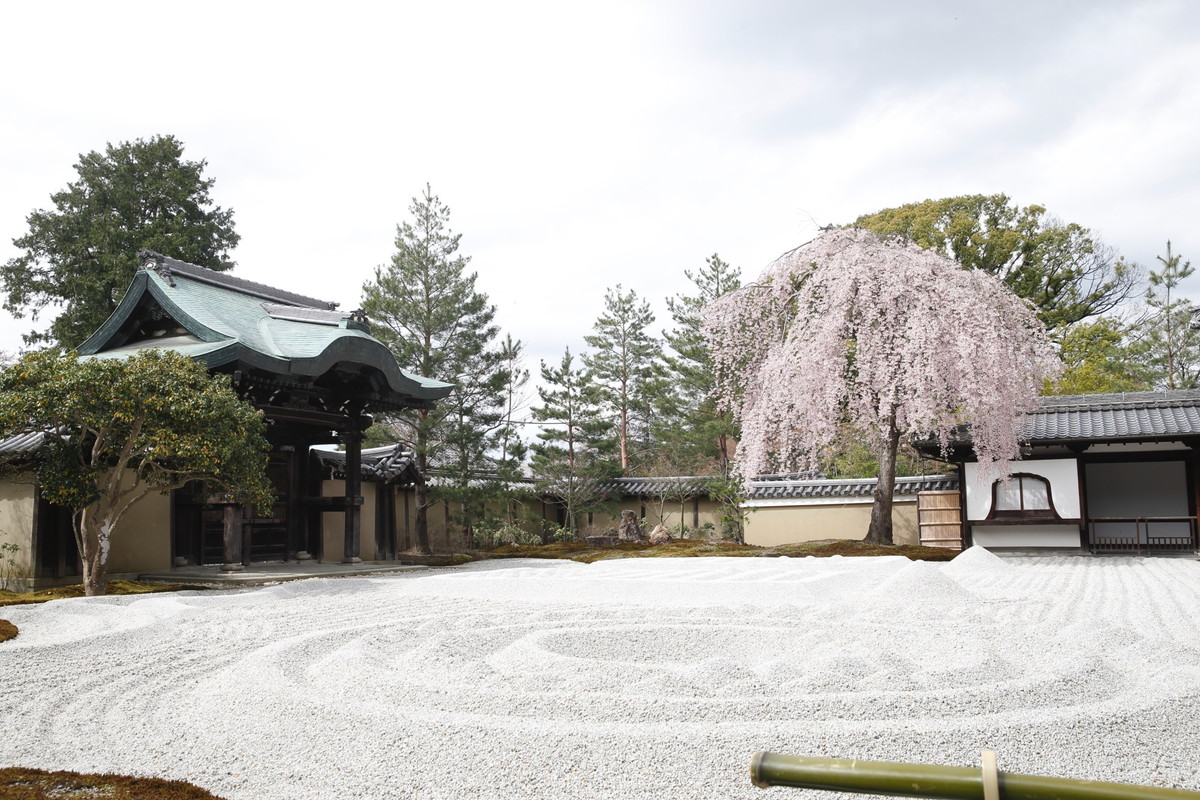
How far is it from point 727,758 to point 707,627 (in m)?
3.25

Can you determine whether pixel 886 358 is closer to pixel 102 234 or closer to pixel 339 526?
pixel 339 526

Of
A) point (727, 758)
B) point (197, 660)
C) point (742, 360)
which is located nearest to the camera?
point (727, 758)

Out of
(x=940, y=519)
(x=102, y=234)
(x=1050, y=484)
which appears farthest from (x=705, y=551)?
(x=102, y=234)

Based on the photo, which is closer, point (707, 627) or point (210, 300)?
point (707, 627)

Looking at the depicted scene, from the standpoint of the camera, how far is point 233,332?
11.8 meters

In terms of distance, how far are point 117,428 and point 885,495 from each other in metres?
11.5

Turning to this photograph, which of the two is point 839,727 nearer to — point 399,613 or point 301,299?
point 399,613

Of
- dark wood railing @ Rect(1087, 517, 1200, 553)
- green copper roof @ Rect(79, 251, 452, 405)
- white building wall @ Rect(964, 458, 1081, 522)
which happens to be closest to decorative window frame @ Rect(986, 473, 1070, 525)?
white building wall @ Rect(964, 458, 1081, 522)

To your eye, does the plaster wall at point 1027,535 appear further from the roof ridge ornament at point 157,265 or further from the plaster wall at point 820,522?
the roof ridge ornament at point 157,265

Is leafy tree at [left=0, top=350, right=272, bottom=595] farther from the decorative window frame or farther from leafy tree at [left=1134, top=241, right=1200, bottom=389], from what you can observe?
leafy tree at [left=1134, top=241, right=1200, bottom=389]

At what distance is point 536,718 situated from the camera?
4.18 meters

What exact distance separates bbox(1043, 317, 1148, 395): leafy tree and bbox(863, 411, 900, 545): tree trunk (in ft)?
29.3

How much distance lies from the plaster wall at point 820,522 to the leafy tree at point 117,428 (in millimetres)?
11963

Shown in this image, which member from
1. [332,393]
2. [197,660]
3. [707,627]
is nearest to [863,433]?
[332,393]
